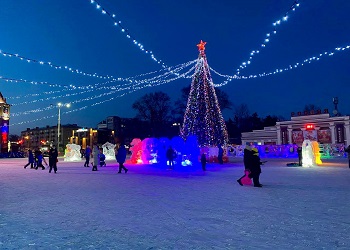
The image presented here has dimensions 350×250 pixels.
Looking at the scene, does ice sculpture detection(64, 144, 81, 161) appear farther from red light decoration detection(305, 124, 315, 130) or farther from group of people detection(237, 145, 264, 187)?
red light decoration detection(305, 124, 315, 130)

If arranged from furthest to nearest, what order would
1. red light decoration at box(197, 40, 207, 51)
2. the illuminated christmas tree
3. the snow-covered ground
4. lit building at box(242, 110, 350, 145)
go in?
lit building at box(242, 110, 350, 145) → red light decoration at box(197, 40, 207, 51) → the illuminated christmas tree → the snow-covered ground

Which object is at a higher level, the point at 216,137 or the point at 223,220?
the point at 216,137

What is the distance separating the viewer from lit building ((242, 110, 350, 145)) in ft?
140

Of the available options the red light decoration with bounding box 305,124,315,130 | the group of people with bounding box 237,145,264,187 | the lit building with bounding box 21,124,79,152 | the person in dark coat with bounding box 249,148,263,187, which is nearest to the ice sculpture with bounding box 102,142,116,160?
the group of people with bounding box 237,145,264,187

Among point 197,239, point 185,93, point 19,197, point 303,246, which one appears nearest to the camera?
point 303,246

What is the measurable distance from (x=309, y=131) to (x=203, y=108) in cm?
2879

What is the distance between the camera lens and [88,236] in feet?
14.4

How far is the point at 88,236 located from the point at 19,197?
461 centimetres

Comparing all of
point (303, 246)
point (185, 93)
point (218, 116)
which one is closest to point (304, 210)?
point (303, 246)

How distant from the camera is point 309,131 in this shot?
44.9 metres

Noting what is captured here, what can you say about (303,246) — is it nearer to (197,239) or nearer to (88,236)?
(197,239)

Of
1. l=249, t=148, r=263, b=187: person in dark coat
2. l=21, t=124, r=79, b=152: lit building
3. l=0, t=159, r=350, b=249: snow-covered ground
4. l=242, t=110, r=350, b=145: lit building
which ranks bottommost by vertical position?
l=0, t=159, r=350, b=249: snow-covered ground

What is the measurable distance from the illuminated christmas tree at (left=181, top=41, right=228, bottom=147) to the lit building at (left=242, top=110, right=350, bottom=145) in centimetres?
2015

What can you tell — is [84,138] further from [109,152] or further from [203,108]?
[203,108]
